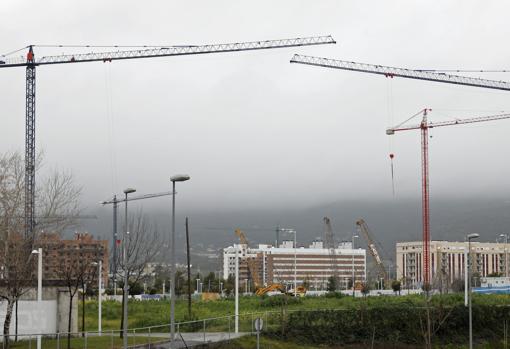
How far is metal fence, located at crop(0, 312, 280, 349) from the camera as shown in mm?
44344

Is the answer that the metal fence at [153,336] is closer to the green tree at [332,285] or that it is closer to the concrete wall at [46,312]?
the concrete wall at [46,312]

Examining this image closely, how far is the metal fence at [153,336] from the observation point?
4434cm

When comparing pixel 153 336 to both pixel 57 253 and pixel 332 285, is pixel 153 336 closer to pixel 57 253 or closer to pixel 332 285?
pixel 57 253

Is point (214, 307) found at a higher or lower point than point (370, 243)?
lower

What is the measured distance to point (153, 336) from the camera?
49531 mm

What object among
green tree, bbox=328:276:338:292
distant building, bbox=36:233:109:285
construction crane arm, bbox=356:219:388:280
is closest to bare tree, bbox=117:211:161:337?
distant building, bbox=36:233:109:285

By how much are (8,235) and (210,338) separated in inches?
521

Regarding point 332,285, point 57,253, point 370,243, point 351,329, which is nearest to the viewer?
point 351,329

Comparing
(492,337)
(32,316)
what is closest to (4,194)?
(32,316)

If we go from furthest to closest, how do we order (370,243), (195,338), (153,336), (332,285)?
1. (370,243)
2. (332,285)
3. (153,336)
4. (195,338)

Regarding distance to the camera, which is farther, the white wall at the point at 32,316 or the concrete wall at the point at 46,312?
the concrete wall at the point at 46,312

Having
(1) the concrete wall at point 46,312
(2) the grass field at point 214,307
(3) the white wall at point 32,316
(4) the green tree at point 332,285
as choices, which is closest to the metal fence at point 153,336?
(3) the white wall at point 32,316

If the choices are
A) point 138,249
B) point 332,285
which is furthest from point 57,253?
point 332,285

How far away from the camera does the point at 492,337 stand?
59.5 meters
